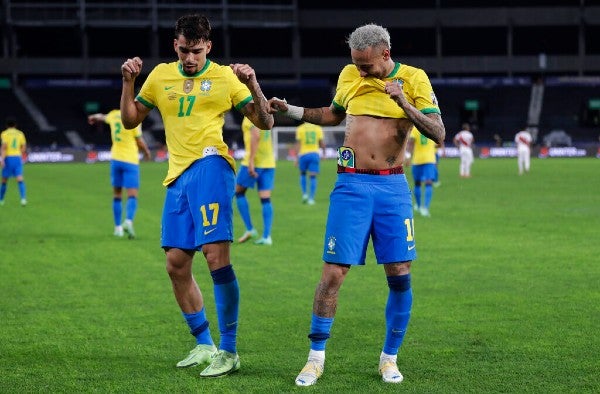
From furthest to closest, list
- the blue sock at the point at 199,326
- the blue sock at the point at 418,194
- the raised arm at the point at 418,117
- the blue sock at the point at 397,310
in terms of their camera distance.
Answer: the blue sock at the point at 418,194
the blue sock at the point at 199,326
the blue sock at the point at 397,310
the raised arm at the point at 418,117

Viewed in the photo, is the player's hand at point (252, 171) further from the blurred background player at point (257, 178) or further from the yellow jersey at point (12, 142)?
the yellow jersey at point (12, 142)

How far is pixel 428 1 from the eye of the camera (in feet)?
242

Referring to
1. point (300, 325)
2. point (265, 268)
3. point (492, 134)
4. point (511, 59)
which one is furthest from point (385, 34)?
point (511, 59)

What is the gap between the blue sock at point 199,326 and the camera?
7.68 meters

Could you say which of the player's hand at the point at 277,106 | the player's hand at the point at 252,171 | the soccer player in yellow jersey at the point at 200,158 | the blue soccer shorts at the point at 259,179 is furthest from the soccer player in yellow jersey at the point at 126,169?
the player's hand at the point at 277,106

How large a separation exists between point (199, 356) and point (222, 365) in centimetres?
36

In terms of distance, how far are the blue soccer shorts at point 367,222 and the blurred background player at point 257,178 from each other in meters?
8.97

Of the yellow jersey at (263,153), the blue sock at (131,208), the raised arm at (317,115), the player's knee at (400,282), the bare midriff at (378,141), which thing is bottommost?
the blue sock at (131,208)

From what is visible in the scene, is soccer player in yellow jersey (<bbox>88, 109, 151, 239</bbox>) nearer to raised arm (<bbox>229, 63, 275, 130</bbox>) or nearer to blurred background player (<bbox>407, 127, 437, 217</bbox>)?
blurred background player (<bbox>407, 127, 437, 217</bbox>)

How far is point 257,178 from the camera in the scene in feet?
55.5

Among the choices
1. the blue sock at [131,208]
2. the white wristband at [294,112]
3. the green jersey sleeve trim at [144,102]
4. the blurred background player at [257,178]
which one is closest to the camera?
the white wristband at [294,112]

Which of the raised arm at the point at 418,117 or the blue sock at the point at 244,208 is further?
the blue sock at the point at 244,208

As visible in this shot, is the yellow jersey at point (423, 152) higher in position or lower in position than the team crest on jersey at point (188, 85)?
lower

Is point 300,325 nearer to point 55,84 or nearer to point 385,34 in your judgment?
point 385,34
